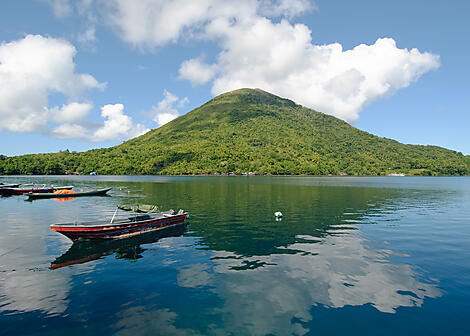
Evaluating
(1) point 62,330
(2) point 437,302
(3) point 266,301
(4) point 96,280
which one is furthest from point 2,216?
(2) point 437,302

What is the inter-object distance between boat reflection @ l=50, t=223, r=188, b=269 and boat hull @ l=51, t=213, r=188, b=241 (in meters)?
0.70

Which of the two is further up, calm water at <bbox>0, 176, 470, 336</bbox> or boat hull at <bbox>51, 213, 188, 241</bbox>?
boat hull at <bbox>51, 213, 188, 241</bbox>

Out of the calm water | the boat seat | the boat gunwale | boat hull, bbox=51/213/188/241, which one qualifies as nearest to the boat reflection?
the calm water

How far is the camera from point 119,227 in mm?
30281

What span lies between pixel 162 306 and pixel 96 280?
7.26 metres

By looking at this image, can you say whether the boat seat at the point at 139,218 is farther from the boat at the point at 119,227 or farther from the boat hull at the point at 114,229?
the boat hull at the point at 114,229

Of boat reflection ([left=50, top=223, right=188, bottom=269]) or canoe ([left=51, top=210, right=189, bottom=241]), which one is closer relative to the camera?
boat reflection ([left=50, top=223, right=188, bottom=269])

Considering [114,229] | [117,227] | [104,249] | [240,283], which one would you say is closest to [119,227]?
[117,227]

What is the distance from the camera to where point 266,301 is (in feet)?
54.5

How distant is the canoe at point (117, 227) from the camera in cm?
2767

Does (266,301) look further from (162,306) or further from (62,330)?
(62,330)

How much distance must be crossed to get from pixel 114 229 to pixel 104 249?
2.81 metres

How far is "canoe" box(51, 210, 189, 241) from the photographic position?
27672mm

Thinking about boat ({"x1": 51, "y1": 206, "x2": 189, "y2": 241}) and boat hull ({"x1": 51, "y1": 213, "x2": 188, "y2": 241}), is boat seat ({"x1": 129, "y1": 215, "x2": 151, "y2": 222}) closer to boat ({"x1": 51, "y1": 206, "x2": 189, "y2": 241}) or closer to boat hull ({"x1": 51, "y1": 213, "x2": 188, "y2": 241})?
boat ({"x1": 51, "y1": 206, "x2": 189, "y2": 241})
